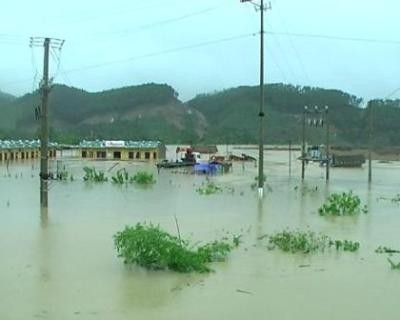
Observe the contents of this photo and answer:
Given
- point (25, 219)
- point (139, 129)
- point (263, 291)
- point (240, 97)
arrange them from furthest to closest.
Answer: point (240, 97) < point (139, 129) < point (25, 219) < point (263, 291)

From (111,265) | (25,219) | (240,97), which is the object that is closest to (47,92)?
(25,219)

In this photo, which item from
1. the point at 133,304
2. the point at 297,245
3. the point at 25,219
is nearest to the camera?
the point at 133,304

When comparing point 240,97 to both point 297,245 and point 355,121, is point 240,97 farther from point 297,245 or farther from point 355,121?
point 297,245

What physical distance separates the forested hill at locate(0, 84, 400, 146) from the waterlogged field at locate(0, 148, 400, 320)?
8279 centimetres

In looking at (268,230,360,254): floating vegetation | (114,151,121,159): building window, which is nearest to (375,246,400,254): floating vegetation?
(268,230,360,254): floating vegetation

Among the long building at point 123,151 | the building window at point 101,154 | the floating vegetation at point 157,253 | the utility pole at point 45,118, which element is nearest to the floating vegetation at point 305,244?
the floating vegetation at point 157,253

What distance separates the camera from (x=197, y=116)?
137 m

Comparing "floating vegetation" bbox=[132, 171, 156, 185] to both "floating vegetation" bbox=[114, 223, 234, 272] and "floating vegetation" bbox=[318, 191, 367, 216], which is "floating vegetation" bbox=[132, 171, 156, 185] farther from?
"floating vegetation" bbox=[114, 223, 234, 272]

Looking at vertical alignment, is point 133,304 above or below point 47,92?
below

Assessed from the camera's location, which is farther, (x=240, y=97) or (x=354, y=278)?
(x=240, y=97)

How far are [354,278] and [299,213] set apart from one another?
9.90m

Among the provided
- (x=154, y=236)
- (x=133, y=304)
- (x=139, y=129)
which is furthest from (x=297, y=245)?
(x=139, y=129)

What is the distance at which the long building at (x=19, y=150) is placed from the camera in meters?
63.1

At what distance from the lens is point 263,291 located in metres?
9.33
